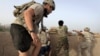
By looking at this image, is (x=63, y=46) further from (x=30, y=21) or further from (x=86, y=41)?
(x=30, y=21)

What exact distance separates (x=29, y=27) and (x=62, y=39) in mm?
7596

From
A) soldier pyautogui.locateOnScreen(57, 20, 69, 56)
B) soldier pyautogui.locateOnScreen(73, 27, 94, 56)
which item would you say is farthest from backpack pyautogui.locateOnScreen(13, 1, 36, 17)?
soldier pyautogui.locateOnScreen(73, 27, 94, 56)

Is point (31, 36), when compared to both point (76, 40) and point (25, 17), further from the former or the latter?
point (76, 40)

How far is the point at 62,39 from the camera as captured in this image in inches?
521

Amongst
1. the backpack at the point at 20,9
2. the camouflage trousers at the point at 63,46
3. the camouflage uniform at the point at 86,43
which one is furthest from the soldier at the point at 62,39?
the backpack at the point at 20,9

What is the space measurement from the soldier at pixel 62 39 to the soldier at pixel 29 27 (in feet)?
23.4

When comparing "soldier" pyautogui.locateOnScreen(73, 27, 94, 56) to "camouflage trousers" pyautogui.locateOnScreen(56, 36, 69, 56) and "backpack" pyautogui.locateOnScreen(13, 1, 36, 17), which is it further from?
"backpack" pyautogui.locateOnScreen(13, 1, 36, 17)

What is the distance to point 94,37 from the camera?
14.7 meters

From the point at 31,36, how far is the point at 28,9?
442mm

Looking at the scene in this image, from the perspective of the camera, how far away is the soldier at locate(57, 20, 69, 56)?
13.1 meters

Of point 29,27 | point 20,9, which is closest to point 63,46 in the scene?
point 20,9

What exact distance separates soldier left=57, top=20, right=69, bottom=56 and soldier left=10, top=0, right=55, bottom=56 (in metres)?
7.13

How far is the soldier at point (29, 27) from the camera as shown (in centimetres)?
570

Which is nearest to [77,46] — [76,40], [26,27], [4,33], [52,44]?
[76,40]
